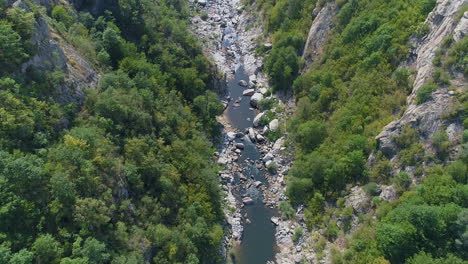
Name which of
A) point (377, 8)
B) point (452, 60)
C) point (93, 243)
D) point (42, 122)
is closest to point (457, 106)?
point (452, 60)

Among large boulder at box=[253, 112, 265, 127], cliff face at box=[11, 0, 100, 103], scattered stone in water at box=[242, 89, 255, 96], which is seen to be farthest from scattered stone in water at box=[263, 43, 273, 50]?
cliff face at box=[11, 0, 100, 103]

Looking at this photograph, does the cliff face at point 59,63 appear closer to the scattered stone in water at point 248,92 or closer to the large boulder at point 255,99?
the large boulder at point 255,99

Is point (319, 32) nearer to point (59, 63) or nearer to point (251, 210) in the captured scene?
point (251, 210)

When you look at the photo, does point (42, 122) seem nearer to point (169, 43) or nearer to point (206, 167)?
point (206, 167)

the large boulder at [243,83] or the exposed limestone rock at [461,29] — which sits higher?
the exposed limestone rock at [461,29]

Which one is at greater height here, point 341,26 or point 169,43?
point 341,26

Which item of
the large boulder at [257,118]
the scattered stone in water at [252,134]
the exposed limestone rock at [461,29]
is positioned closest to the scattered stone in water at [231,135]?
the scattered stone in water at [252,134]

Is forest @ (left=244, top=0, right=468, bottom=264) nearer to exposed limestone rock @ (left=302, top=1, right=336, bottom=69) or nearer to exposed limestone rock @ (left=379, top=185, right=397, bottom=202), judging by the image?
exposed limestone rock @ (left=379, top=185, right=397, bottom=202)
